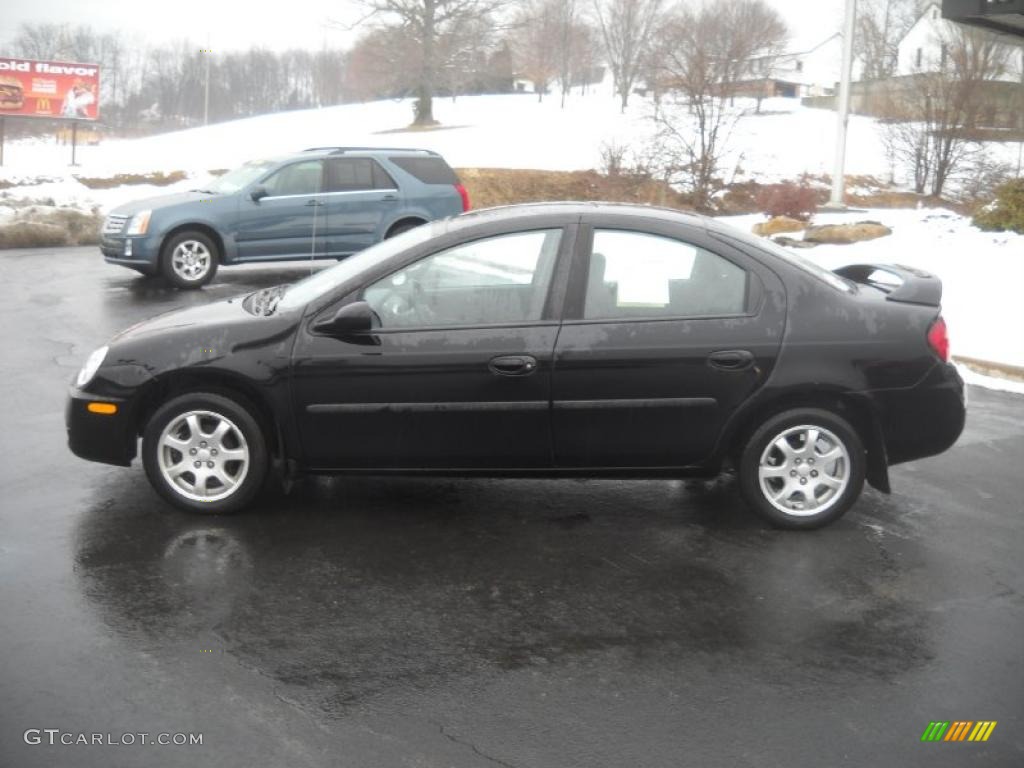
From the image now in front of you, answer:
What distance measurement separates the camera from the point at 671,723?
3912 millimetres

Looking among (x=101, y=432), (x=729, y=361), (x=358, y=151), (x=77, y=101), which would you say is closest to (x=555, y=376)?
(x=729, y=361)

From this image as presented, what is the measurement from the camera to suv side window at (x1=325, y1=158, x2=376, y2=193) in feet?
48.8

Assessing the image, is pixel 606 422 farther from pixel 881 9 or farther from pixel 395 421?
pixel 881 9

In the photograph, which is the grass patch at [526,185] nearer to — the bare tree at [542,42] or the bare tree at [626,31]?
the bare tree at [626,31]

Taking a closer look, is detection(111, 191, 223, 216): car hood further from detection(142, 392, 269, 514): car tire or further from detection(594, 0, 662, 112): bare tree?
detection(594, 0, 662, 112): bare tree

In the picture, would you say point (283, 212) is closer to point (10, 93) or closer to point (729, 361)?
point (729, 361)

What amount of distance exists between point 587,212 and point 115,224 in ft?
32.2

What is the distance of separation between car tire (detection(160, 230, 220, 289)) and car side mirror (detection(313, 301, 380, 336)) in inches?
352

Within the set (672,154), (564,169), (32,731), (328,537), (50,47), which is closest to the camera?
(32,731)

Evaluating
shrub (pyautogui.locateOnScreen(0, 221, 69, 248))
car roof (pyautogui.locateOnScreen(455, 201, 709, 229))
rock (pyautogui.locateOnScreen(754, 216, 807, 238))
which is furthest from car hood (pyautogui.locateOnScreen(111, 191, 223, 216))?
rock (pyautogui.locateOnScreen(754, 216, 807, 238))

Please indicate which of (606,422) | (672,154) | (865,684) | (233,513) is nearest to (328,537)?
(233,513)

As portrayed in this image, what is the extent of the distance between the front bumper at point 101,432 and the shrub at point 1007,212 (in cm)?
1388

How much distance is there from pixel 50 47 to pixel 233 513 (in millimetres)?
45820

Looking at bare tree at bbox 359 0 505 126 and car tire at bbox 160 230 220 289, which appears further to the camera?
bare tree at bbox 359 0 505 126
